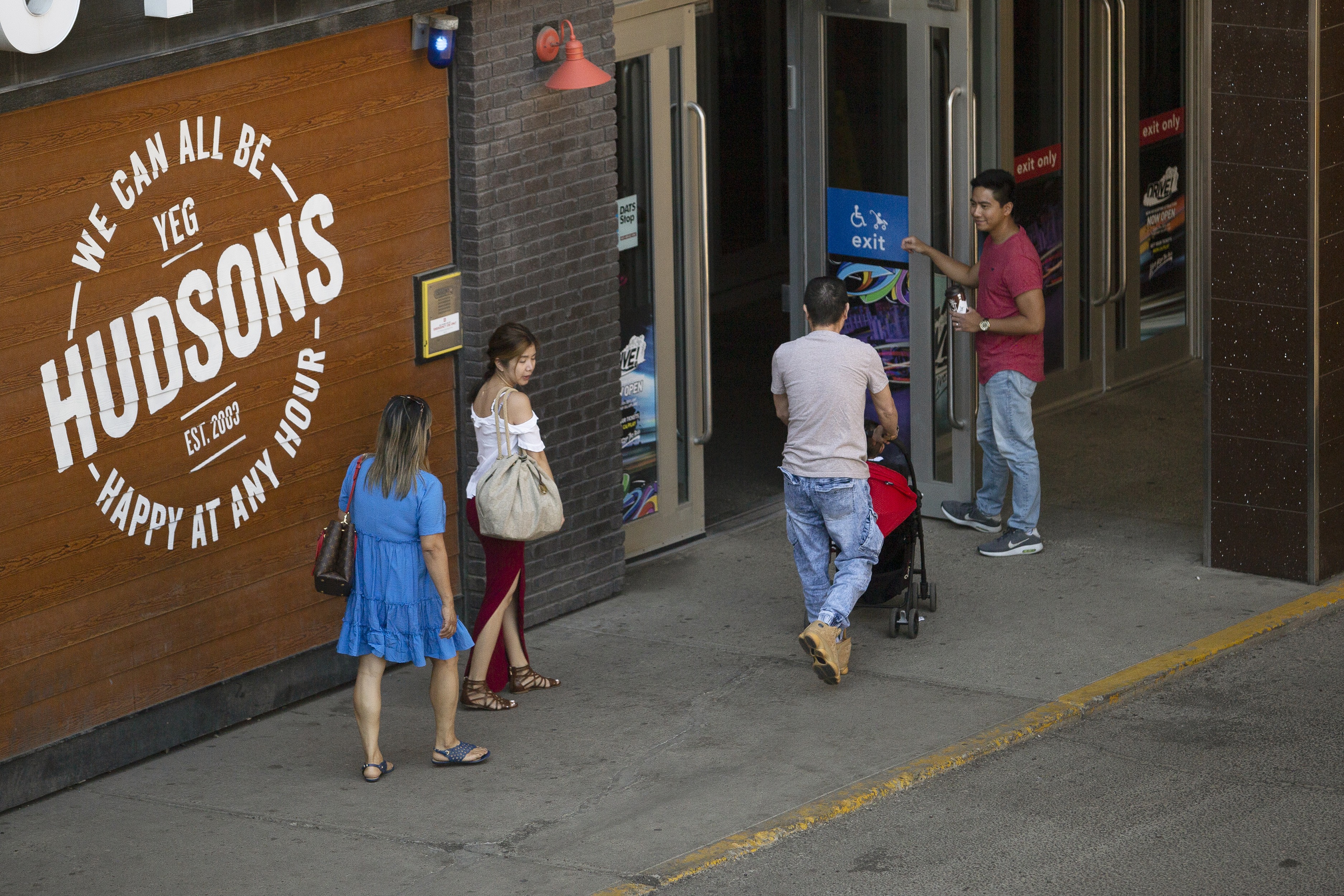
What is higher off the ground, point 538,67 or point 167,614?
point 538,67

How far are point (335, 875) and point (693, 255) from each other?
4837mm

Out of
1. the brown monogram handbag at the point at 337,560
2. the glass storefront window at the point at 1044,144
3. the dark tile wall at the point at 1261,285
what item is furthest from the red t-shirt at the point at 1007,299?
the brown monogram handbag at the point at 337,560

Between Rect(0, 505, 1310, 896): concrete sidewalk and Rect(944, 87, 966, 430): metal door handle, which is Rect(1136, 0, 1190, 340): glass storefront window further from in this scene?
Rect(0, 505, 1310, 896): concrete sidewalk

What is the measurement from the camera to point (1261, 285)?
10.0m

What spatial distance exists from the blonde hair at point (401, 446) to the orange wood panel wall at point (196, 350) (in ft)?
3.25

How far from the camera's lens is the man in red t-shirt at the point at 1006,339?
10.5 metres

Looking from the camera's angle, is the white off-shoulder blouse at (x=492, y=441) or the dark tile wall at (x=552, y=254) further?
the dark tile wall at (x=552, y=254)

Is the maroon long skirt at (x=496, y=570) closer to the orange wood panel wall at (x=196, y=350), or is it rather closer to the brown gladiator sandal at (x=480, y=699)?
the brown gladiator sandal at (x=480, y=699)

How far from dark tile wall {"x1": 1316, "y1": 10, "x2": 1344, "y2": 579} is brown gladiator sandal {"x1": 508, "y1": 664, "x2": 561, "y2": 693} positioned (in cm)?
401

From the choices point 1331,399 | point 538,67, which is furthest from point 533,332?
point 1331,399

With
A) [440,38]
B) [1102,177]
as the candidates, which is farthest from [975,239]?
[440,38]

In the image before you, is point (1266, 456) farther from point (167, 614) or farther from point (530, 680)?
point (167, 614)

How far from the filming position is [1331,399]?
10.1 metres

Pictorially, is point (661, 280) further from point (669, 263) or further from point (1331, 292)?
point (1331, 292)
